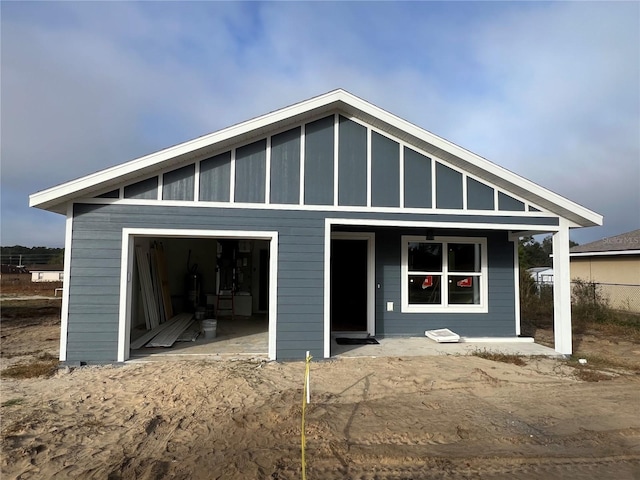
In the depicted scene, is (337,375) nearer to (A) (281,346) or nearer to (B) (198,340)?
(A) (281,346)

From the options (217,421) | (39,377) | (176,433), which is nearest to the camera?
(176,433)

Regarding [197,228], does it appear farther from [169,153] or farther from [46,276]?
[46,276]

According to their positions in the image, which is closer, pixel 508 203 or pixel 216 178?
pixel 216 178

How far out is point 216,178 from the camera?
6969 millimetres

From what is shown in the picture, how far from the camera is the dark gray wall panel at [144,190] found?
6.77 metres

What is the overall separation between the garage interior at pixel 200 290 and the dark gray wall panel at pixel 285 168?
2.73 meters

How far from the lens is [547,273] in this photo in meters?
25.2

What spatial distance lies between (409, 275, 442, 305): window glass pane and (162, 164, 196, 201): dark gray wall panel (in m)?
5.14

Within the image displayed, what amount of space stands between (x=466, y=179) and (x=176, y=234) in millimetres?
5328

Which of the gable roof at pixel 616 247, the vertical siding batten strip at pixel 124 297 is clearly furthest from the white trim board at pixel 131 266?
the gable roof at pixel 616 247

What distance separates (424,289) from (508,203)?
2666 millimetres

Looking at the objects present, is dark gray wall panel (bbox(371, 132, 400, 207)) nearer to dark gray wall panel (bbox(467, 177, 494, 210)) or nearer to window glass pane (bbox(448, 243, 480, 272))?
dark gray wall panel (bbox(467, 177, 494, 210))

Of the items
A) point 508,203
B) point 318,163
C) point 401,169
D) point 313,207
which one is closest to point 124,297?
point 313,207

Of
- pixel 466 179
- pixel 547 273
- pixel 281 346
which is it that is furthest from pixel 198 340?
pixel 547 273
